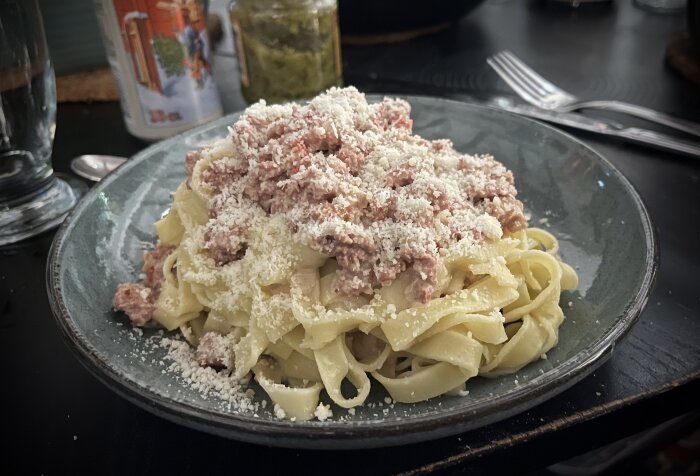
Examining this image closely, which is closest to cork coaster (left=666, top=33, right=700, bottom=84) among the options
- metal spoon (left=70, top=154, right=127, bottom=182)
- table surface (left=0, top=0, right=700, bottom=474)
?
table surface (left=0, top=0, right=700, bottom=474)

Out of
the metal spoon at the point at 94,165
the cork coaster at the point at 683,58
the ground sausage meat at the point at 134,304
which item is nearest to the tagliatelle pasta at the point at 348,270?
the ground sausage meat at the point at 134,304

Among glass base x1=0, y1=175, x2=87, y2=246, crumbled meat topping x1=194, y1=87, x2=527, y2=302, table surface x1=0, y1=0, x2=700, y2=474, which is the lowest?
table surface x1=0, y1=0, x2=700, y2=474

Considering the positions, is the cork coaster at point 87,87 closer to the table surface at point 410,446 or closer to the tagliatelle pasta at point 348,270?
the table surface at point 410,446

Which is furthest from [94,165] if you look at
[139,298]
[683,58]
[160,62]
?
[683,58]

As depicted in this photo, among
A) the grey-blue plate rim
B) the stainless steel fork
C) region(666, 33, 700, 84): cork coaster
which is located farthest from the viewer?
region(666, 33, 700, 84): cork coaster

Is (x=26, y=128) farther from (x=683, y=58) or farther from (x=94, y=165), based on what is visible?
(x=683, y=58)

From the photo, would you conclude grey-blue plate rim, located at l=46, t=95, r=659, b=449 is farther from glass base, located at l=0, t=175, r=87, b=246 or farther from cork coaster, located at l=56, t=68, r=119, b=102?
cork coaster, located at l=56, t=68, r=119, b=102
